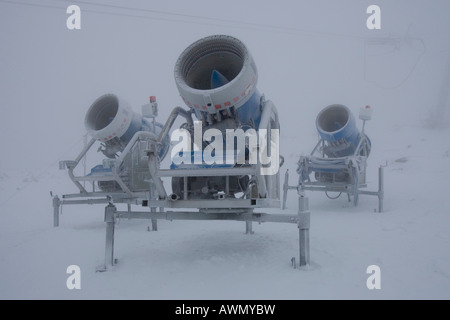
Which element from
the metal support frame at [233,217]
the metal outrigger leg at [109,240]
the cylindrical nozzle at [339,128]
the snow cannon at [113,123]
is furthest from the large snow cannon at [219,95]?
the cylindrical nozzle at [339,128]

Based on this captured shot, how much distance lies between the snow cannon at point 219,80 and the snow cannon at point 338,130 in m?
4.38

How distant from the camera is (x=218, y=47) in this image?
12.6 ft

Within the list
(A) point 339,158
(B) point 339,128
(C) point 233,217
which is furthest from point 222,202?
(B) point 339,128

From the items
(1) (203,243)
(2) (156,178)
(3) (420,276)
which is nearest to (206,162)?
(2) (156,178)

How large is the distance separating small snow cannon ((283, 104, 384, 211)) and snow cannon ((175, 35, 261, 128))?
12.5 ft

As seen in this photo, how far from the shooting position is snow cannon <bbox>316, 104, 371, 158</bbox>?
7.86 m

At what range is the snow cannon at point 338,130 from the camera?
786 cm

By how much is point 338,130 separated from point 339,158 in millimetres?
717

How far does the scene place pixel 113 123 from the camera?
237 inches

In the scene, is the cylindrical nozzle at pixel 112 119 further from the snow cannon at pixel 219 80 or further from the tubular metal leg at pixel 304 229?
the tubular metal leg at pixel 304 229

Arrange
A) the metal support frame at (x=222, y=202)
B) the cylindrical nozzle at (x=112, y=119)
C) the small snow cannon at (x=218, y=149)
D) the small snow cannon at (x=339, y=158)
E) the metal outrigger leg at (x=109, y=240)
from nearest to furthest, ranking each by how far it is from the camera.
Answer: the metal support frame at (x=222, y=202)
the small snow cannon at (x=218, y=149)
the metal outrigger leg at (x=109, y=240)
the cylindrical nozzle at (x=112, y=119)
the small snow cannon at (x=339, y=158)

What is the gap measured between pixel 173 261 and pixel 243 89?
2.03 meters

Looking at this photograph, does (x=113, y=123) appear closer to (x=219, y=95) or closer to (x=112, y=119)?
(x=112, y=119)
